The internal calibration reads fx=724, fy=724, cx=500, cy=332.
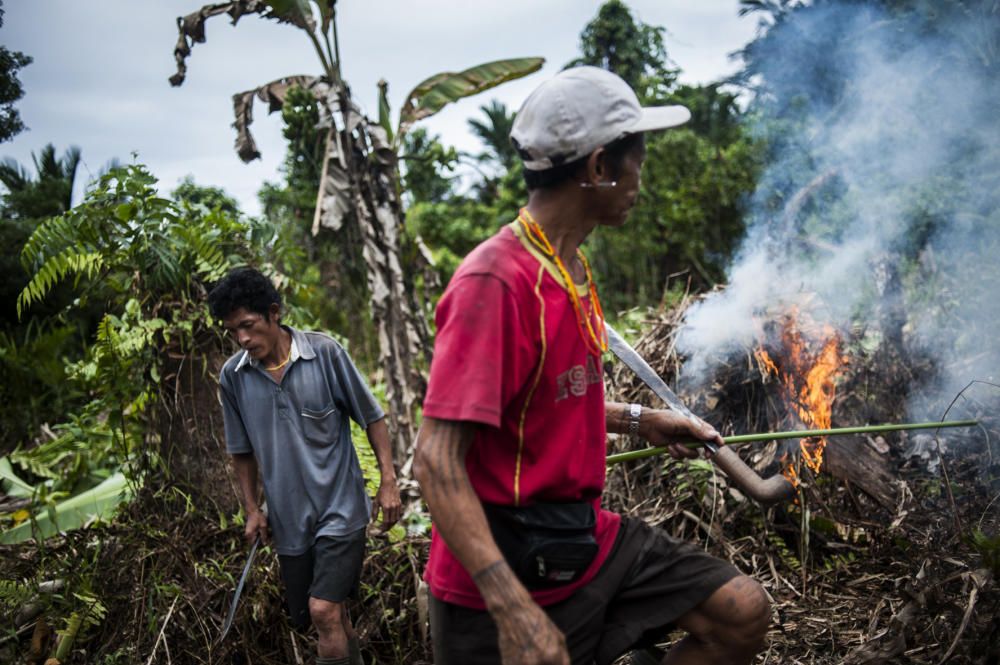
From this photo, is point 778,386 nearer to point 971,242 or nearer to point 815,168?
point 971,242

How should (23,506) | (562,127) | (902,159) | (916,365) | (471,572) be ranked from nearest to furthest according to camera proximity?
(471,572) → (562,127) → (916,365) → (23,506) → (902,159)

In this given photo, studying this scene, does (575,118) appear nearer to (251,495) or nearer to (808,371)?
(251,495)

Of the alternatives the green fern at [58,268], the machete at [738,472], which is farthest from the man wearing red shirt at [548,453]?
the green fern at [58,268]

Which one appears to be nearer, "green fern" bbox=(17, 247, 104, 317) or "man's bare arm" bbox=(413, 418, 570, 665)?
"man's bare arm" bbox=(413, 418, 570, 665)

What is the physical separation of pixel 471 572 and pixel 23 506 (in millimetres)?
5356

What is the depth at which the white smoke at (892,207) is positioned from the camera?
5117 millimetres

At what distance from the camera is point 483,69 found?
7590 millimetres

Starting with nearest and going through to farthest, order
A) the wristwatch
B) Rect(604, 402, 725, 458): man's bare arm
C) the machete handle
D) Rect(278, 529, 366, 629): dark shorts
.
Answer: Rect(604, 402, 725, 458): man's bare arm → the wristwatch → the machete handle → Rect(278, 529, 366, 629): dark shorts

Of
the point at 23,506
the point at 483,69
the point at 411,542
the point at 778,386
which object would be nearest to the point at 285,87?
the point at 483,69

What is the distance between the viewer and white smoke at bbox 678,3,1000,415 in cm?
512

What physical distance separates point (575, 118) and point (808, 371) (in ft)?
10.9

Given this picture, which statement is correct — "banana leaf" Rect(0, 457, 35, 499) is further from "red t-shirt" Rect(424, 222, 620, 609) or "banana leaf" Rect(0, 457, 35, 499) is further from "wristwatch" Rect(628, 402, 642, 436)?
"red t-shirt" Rect(424, 222, 620, 609)

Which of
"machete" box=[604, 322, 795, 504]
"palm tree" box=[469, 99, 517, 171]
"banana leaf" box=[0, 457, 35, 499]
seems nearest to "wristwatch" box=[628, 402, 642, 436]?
"machete" box=[604, 322, 795, 504]

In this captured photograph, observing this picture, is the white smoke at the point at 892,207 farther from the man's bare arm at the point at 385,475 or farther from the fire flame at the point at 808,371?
the man's bare arm at the point at 385,475
